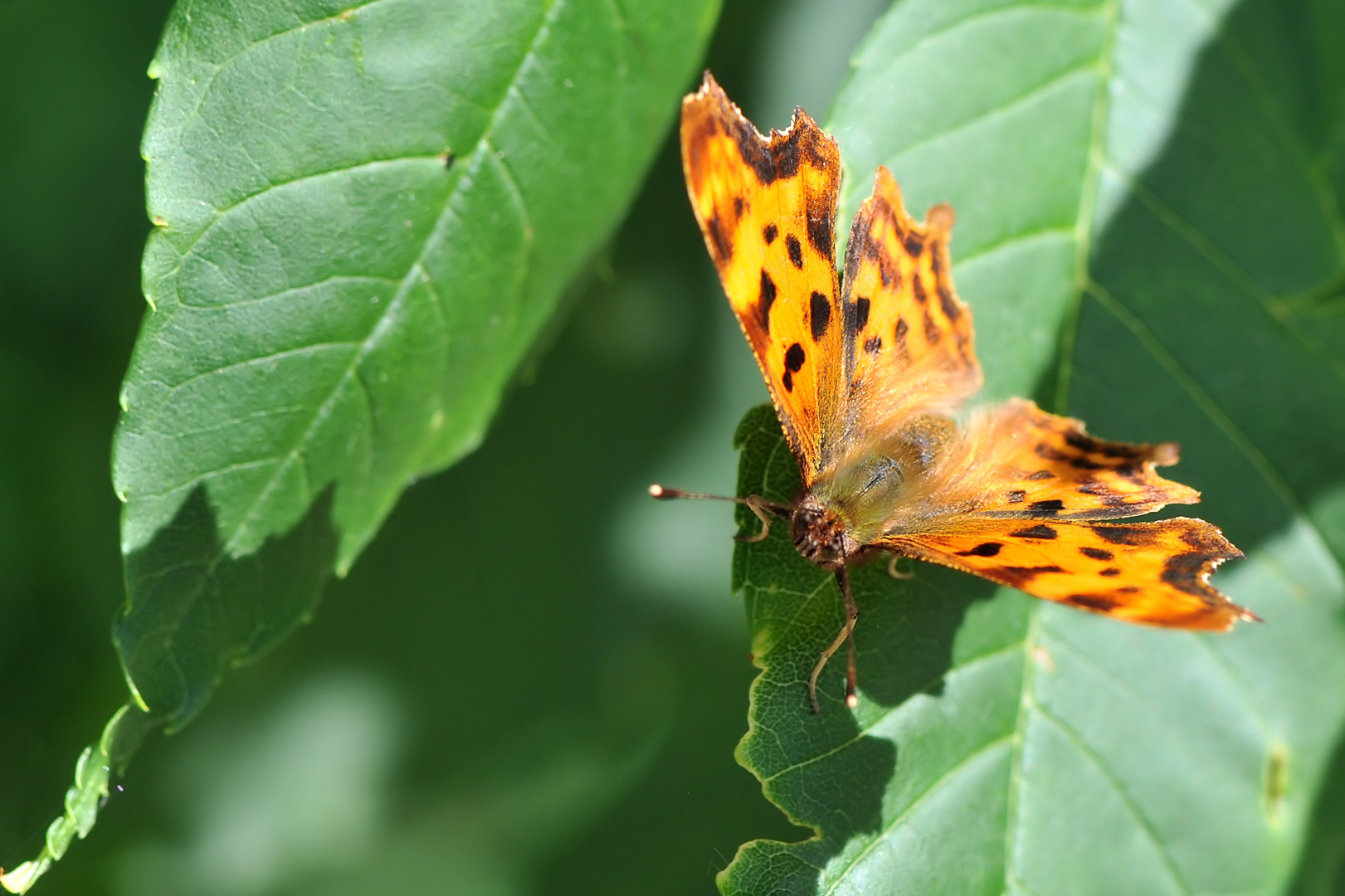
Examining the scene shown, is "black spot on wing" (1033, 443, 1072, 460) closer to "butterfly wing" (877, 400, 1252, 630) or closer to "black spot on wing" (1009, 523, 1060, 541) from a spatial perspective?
"butterfly wing" (877, 400, 1252, 630)

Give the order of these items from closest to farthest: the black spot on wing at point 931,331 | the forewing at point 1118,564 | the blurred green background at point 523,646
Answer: the forewing at point 1118,564 < the black spot on wing at point 931,331 < the blurred green background at point 523,646

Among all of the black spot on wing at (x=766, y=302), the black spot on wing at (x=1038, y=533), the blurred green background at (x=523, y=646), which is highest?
the black spot on wing at (x=766, y=302)

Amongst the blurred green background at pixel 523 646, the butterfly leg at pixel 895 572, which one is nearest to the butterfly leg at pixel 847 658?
the butterfly leg at pixel 895 572

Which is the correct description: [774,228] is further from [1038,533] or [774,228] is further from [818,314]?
[1038,533]

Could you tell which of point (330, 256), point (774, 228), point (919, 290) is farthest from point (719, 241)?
point (330, 256)

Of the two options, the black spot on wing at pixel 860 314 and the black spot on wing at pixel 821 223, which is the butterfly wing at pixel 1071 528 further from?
the black spot on wing at pixel 821 223

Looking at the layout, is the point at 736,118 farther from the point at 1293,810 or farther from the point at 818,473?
the point at 1293,810
